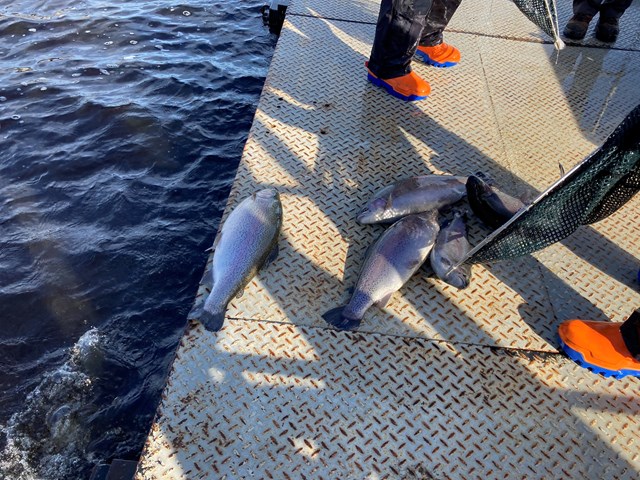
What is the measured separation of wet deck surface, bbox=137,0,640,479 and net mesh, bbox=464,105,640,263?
0.45 metres

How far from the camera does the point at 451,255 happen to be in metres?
3.37

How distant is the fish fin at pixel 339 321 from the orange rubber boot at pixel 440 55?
356 centimetres

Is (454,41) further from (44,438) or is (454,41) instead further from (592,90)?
(44,438)

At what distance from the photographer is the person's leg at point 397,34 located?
4.55m

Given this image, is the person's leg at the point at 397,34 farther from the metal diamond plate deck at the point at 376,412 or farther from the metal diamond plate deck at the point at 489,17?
the metal diamond plate deck at the point at 376,412

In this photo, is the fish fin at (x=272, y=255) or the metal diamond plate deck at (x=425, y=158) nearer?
the metal diamond plate deck at (x=425, y=158)

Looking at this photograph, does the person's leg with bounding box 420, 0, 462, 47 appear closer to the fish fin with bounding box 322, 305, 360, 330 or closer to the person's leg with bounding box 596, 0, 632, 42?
the person's leg with bounding box 596, 0, 632, 42

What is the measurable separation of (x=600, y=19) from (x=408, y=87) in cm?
307

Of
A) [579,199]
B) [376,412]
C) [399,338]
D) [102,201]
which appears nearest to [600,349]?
[579,199]

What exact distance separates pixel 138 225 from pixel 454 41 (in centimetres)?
419

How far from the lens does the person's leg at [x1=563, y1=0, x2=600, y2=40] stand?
5.93 metres

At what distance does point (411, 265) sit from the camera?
3254 millimetres

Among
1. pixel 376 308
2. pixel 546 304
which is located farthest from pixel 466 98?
pixel 376 308

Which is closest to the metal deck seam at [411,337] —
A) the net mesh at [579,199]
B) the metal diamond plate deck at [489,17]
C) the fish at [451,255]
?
the fish at [451,255]
